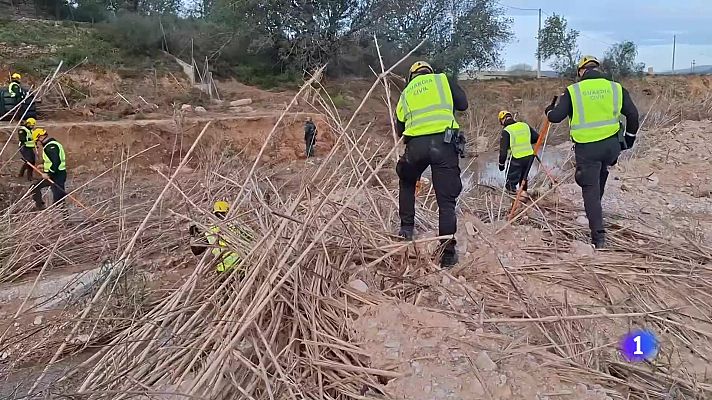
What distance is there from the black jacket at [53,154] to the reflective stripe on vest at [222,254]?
5.49 meters

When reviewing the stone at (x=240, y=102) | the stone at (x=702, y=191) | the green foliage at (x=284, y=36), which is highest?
the green foliage at (x=284, y=36)

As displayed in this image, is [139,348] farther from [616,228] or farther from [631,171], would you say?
[631,171]

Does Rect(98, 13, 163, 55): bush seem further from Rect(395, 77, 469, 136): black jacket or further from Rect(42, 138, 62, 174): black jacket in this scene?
Rect(395, 77, 469, 136): black jacket

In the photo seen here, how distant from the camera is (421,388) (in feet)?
8.76

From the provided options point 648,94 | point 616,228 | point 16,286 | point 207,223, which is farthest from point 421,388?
point 648,94

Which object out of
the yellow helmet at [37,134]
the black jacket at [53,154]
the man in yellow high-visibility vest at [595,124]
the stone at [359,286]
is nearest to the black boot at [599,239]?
the man in yellow high-visibility vest at [595,124]

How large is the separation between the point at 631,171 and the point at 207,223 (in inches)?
285

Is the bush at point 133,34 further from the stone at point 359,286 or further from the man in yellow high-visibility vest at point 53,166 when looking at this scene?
the stone at point 359,286

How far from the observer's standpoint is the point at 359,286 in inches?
137

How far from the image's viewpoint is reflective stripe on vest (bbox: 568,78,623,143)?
4.75 meters

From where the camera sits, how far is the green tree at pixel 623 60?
32.6m

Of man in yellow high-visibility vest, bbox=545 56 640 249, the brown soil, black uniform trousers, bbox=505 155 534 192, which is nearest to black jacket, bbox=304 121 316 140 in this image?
the brown soil

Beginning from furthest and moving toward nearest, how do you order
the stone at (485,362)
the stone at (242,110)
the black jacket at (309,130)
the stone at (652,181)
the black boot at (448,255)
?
the stone at (242,110) → the black jacket at (309,130) → the stone at (652,181) → the black boot at (448,255) → the stone at (485,362)

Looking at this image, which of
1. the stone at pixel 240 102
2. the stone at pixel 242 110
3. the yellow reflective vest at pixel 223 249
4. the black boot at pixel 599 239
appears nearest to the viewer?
the yellow reflective vest at pixel 223 249
